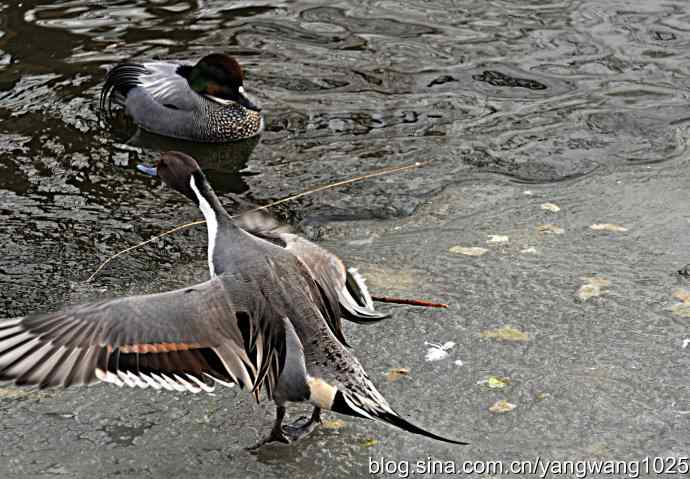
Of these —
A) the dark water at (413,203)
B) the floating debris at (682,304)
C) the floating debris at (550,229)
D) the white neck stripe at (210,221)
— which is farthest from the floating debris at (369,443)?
the floating debris at (550,229)

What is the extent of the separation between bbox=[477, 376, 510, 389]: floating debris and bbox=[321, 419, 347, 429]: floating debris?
1.89ft

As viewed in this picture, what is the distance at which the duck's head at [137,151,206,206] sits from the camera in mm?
4238

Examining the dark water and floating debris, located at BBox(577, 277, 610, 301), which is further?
floating debris, located at BBox(577, 277, 610, 301)

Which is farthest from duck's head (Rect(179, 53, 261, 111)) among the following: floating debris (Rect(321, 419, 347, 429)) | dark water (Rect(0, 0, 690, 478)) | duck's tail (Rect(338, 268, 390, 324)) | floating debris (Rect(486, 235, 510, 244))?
floating debris (Rect(321, 419, 347, 429))

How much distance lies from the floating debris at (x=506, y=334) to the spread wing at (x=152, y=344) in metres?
1.18

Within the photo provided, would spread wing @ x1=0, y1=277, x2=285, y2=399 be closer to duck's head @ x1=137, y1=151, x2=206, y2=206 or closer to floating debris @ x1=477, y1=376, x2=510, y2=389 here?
duck's head @ x1=137, y1=151, x2=206, y2=206

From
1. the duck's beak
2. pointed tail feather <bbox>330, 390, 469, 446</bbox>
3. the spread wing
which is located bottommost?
the duck's beak

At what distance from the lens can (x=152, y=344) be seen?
11.3 feet

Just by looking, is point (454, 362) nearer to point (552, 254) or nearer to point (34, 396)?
point (552, 254)

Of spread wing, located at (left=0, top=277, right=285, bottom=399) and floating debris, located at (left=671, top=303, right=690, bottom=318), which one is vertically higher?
spread wing, located at (left=0, top=277, right=285, bottom=399)

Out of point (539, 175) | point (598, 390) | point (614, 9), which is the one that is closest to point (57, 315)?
point (598, 390)

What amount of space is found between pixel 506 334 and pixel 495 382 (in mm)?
401

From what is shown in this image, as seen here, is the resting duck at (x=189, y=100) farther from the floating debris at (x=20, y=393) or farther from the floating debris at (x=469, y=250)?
the floating debris at (x=20, y=393)

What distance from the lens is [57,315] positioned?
11.5 feet
